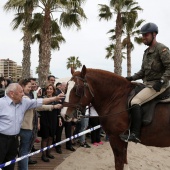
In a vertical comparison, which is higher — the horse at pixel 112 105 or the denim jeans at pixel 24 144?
the horse at pixel 112 105

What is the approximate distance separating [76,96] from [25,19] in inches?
450

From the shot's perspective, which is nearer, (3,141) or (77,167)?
(3,141)

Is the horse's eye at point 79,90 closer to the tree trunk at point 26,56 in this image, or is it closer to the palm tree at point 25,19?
the palm tree at point 25,19

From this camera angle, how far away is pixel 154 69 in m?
4.52

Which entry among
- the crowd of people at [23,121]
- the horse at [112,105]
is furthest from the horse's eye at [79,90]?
the crowd of people at [23,121]

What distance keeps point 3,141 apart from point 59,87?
3.82 meters

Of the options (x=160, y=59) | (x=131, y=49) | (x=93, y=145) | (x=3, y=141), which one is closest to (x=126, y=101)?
(x=160, y=59)

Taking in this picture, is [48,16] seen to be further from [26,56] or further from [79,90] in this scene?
[79,90]

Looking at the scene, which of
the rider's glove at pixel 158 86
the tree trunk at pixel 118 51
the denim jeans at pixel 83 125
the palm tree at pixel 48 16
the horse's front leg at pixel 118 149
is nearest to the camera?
the rider's glove at pixel 158 86

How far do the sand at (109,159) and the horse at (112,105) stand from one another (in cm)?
146

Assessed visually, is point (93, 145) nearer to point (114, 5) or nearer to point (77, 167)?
point (77, 167)

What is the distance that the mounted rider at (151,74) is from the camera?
4312mm

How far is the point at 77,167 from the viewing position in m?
6.09

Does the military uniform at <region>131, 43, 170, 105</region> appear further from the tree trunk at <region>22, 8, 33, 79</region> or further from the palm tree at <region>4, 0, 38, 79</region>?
the tree trunk at <region>22, 8, 33, 79</region>
